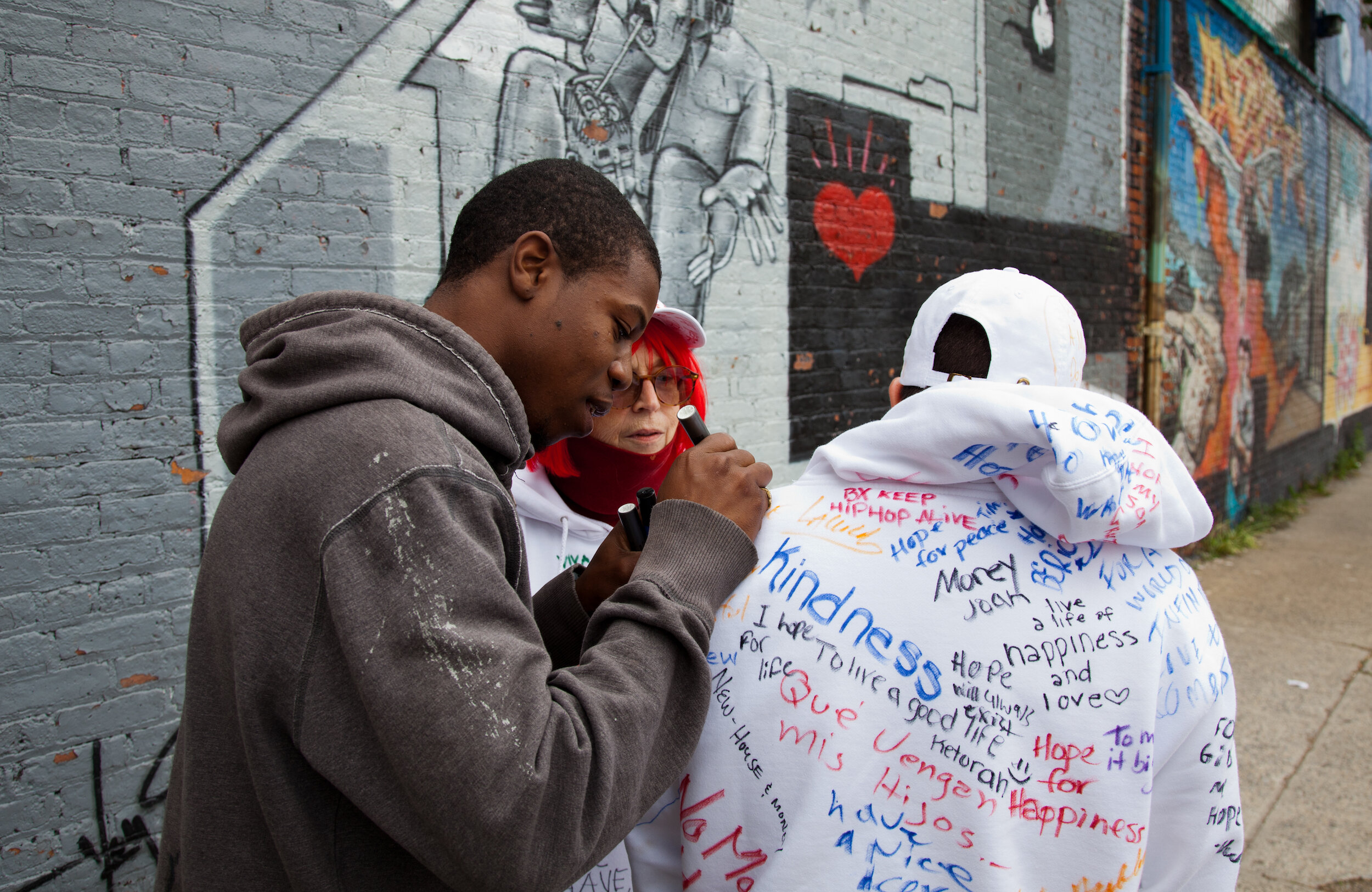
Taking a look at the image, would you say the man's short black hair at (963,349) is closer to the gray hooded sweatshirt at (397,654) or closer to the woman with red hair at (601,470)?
the gray hooded sweatshirt at (397,654)

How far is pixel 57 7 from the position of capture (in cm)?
228

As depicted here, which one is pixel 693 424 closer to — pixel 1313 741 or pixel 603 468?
pixel 603 468

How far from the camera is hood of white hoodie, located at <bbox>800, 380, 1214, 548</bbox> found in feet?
3.42

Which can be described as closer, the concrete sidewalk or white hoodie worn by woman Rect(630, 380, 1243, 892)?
white hoodie worn by woman Rect(630, 380, 1243, 892)

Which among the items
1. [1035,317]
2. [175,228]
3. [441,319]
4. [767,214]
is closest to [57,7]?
[175,228]

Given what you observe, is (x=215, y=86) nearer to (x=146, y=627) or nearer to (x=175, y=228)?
(x=175, y=228)

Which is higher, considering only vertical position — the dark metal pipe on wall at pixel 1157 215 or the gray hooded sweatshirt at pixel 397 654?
the dark metal pipe on wall at pixel 1157 215

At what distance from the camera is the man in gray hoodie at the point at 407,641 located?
0.80 m

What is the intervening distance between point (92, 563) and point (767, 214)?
10.3 feet

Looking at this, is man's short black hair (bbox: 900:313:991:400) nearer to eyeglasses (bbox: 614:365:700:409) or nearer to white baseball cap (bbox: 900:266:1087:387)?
white baseball cap (bbox: 900:266:1087:387)

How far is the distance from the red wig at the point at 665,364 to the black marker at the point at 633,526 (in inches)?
31.3

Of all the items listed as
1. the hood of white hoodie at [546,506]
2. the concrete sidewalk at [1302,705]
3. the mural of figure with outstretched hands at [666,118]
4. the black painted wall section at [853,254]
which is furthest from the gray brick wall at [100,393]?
the concrete sidewalk at [1302,705]

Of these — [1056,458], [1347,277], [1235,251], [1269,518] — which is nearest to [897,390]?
[1056,458]
